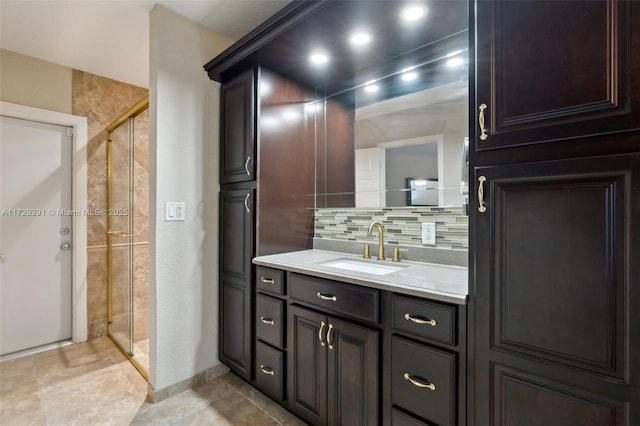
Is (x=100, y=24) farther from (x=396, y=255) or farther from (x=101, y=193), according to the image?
(x=396, y=255)

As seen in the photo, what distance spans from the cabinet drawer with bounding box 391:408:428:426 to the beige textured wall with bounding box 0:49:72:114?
347 cm

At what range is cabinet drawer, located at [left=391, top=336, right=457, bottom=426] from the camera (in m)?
1.11

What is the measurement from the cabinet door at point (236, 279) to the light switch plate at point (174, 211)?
0.93 ft

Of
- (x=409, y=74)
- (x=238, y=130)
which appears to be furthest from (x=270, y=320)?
(x=409, y=74)

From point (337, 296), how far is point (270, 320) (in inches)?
22.4

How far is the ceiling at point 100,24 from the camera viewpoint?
1.96 meters

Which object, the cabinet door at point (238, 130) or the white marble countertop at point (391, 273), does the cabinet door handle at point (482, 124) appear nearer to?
the white marble countertop at point (391, 273)

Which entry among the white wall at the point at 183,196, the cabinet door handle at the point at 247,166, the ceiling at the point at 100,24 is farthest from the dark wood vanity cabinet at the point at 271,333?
the ceiling at the point at 100,24

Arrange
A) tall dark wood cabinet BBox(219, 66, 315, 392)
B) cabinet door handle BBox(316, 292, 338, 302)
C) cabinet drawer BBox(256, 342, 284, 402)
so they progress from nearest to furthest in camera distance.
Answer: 1. cabinet door handle BBox(316, 292, 338, 302)
2. cabinet drawer BBox(256, 342, 284, 402)
3. tall dark wood cabinet BBox(219, 66, 315, 392)

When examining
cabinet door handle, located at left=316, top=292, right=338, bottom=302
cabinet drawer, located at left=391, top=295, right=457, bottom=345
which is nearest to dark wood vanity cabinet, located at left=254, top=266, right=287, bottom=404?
cabinet door handle, located at left=316, top=292, right=338, bottom=302

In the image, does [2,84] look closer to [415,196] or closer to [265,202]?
[265,202]

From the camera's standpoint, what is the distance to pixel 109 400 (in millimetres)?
1948

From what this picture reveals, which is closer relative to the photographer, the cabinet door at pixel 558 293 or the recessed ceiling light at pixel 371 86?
the cabinet door at pixel 558 293

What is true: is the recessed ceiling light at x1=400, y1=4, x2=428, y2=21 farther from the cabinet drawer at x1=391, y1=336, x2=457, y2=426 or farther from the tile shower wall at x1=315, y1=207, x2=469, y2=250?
the cabinet drawer at x1=391, y1=336, x2=457, y2=426
